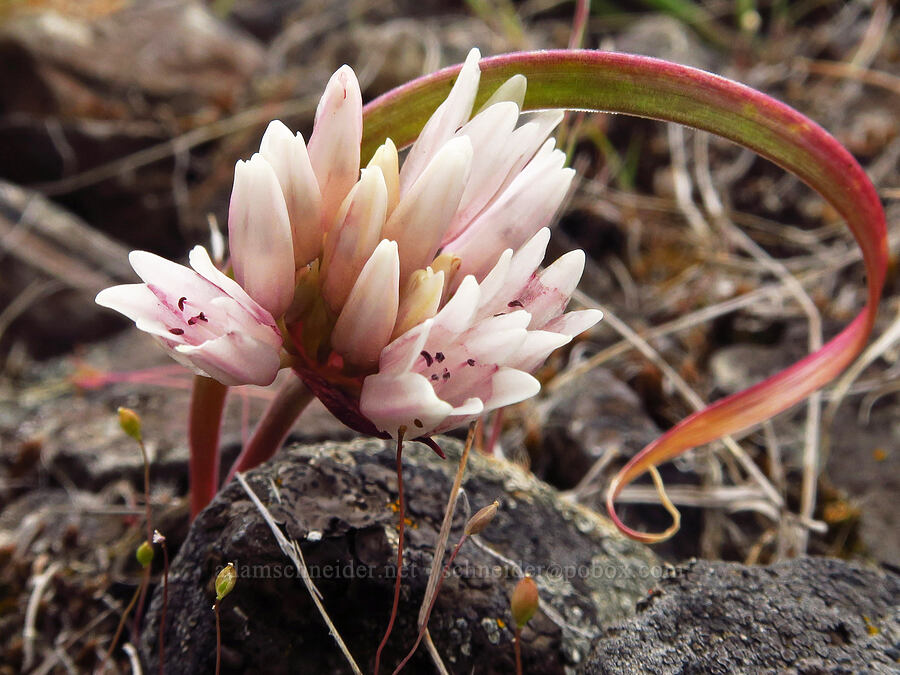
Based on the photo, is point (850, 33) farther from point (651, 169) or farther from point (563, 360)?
point (563, 360)

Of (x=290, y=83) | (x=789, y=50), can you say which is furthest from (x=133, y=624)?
(x=789, y=50)

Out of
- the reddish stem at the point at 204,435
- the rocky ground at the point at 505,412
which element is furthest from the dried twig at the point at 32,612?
the reddish stem at the point at 204,435

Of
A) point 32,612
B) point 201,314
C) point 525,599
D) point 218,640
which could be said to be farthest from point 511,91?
point 32,612

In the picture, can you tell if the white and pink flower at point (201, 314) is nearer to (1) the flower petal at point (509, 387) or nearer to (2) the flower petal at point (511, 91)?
(1) the flower petal at point (509, 387)

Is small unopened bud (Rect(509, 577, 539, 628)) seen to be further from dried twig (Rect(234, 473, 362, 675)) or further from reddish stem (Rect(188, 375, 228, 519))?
reddish stem (Rect(188, 375, 228, 519))

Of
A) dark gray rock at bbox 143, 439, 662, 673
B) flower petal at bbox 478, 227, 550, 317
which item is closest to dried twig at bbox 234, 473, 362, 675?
dark gray rock at bbox 143, 439, 662, 673

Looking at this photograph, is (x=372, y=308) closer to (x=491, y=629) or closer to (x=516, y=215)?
(x=516, y=215)
